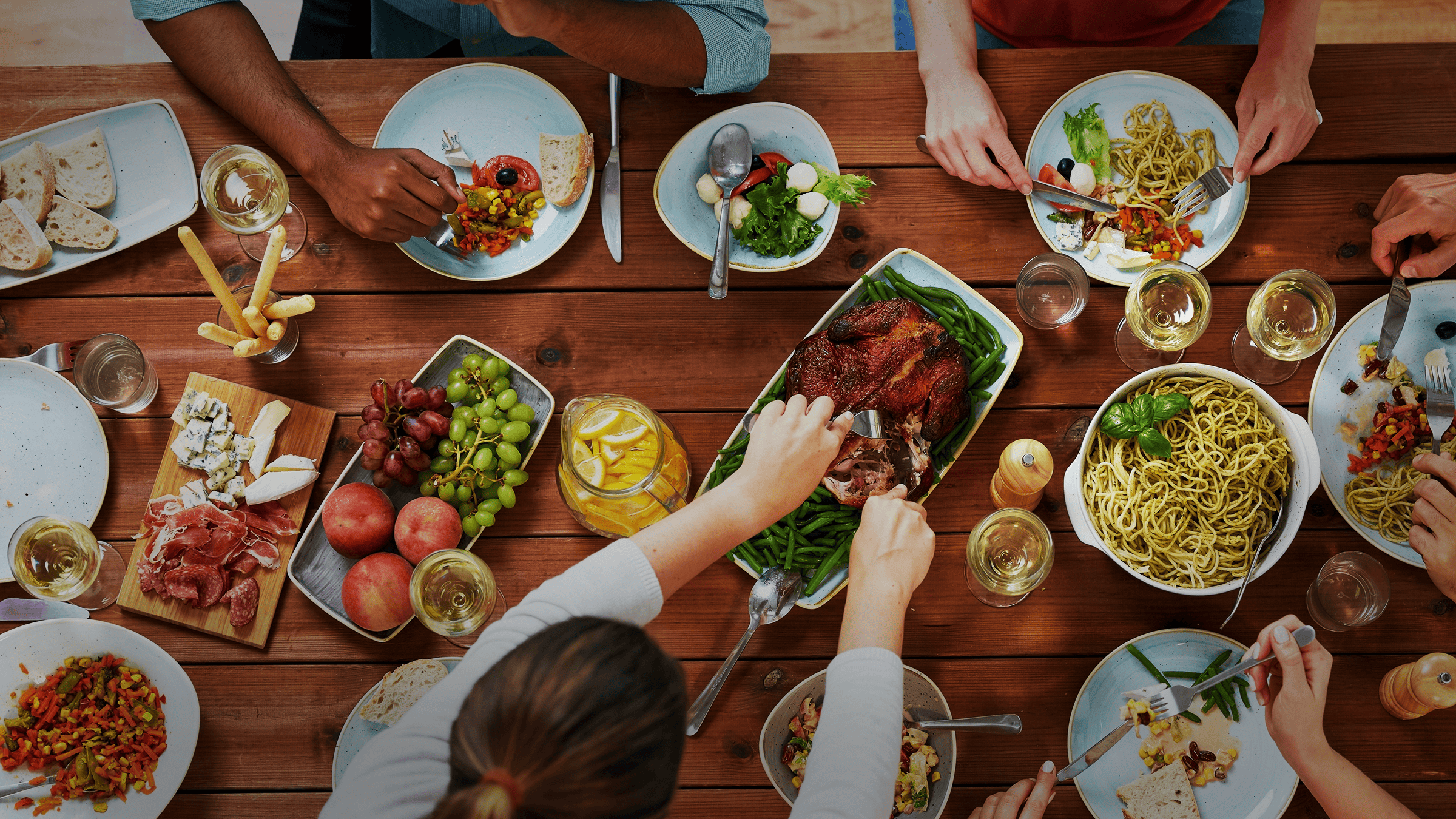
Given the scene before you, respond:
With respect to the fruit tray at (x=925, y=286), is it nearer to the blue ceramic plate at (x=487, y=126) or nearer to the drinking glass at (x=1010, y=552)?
the drinking glass at (x=1010, y=552)

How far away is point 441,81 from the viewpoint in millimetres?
2129

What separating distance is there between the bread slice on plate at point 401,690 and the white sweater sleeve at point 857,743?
961 mm

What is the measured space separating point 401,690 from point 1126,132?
2421 mm

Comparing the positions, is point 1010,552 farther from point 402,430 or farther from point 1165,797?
point 402,430

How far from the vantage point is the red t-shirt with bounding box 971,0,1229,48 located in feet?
7.75

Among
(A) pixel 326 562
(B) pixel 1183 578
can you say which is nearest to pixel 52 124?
(A) pixel 326 562

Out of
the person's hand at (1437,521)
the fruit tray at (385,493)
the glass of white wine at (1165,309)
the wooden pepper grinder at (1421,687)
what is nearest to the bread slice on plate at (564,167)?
the fruit tray at (385,493)

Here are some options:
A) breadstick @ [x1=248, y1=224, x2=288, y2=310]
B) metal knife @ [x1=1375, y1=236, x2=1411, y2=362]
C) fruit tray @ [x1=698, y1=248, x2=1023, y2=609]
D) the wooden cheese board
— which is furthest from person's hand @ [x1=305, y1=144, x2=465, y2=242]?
metal knife @ [x1=1375, y1=236, x2=1411, y2=362]

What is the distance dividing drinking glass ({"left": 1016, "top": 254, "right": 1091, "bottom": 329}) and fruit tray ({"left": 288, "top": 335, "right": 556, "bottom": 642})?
1302mm

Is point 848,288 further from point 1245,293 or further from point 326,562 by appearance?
point 326,562

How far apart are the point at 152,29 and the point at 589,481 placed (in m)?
1.76

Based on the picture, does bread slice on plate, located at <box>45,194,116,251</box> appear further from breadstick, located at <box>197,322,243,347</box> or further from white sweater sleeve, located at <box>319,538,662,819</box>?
white sweater sleeve, located at <box>319,538,662,819</box>

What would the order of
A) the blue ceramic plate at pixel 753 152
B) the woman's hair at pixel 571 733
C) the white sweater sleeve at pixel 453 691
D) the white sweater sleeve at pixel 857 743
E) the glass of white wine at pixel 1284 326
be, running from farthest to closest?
1. the blue ceramic plate at pixel 753 152
2. the glass of white wine at pixel 1284 326
3. the white sweater sleeve at pixel 857 743
4. the white sweater sleeve at pixel 453 691
5. the woman's hair at pixel 571 733

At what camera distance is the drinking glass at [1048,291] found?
204cm
